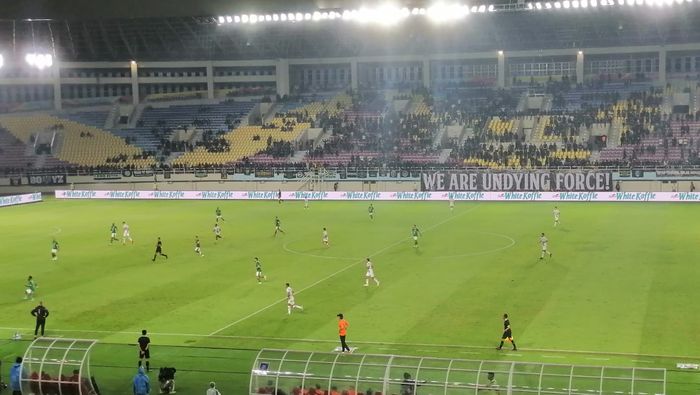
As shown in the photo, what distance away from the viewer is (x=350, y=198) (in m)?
73.9

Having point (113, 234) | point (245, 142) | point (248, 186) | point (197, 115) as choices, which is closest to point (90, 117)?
point (197, 115)

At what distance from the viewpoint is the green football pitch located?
25031mm

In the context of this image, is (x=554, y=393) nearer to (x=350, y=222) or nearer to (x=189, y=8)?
(x=189, y=8)

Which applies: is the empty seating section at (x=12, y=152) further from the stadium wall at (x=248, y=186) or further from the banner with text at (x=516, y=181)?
the banner with text at (x=516, y=181)

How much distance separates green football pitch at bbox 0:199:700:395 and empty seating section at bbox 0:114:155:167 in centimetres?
3245

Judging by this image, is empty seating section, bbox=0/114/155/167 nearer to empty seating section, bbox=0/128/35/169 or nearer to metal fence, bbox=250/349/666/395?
empty seating section, bbox=0/128/35/169

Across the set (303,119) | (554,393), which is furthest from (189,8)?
(303,119)

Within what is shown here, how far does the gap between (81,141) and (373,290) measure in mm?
68454

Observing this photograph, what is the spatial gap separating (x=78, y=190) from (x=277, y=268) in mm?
48320

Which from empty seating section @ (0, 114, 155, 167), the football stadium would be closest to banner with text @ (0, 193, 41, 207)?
the football stadium

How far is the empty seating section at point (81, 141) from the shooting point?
3578 inches

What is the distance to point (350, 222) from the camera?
57031 millimetres

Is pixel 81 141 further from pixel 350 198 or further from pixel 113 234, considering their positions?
pixel 113 234

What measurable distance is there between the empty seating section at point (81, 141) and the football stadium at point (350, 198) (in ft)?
1.01
